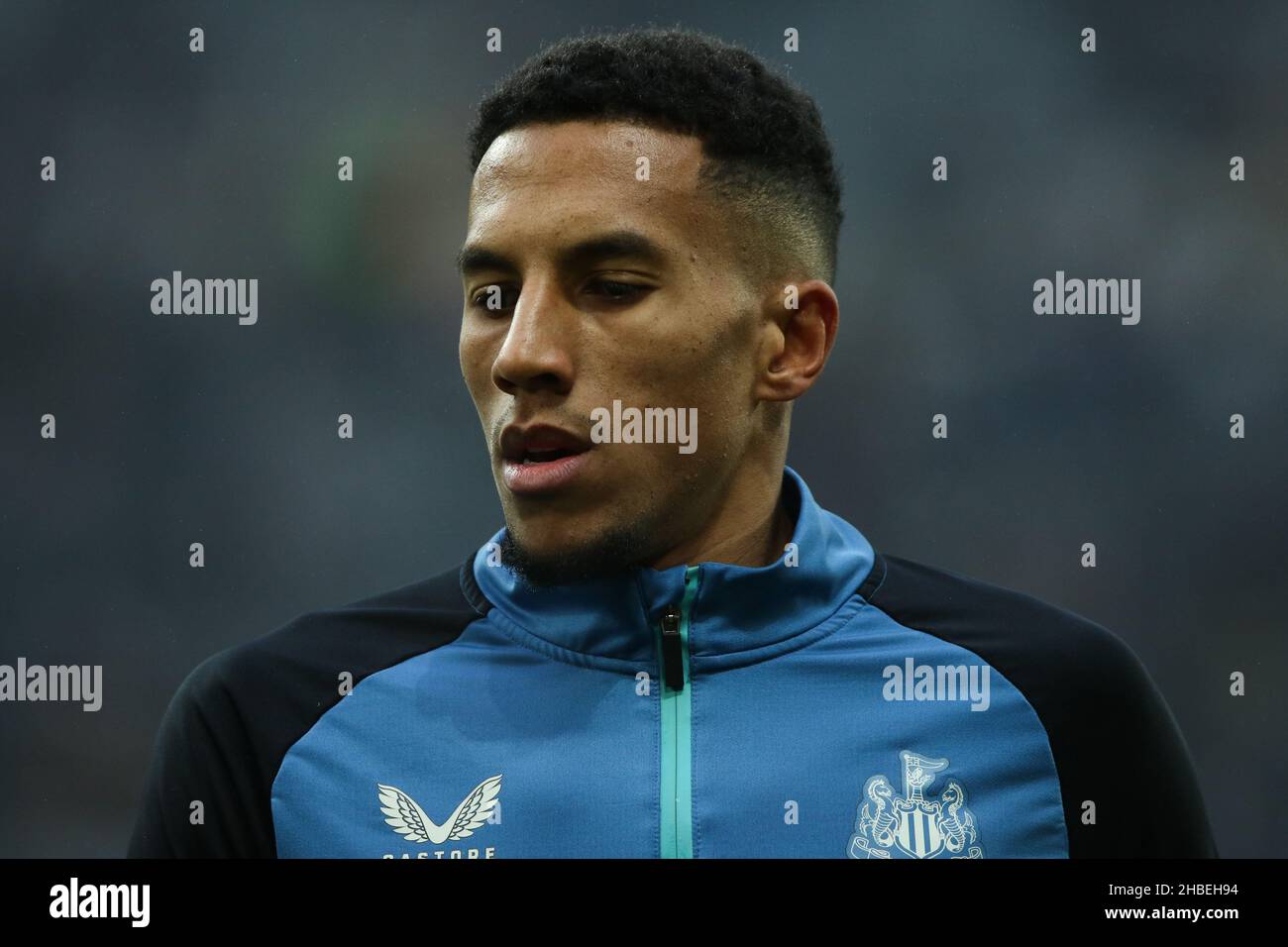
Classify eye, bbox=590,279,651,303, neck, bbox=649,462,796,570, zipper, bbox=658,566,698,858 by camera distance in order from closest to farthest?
1. zipper, bbox=658,566,698,858
2. eye, bbox=590,279,651,303
3. neck, bbox=649,462,796,570

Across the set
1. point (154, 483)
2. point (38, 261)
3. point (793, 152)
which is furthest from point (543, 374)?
point (38, 261)

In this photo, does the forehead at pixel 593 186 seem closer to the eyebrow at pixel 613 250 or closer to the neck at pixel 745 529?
the eyebrow at pixel 613 250

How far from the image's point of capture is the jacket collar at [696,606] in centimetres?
244

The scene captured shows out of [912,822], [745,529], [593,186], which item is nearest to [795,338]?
[745,529]

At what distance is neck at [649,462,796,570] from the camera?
256 centimetres

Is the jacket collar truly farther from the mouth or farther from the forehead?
the forehead

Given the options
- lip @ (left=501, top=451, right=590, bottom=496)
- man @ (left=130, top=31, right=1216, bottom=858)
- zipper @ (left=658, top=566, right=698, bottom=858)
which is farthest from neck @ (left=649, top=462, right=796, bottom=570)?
lip @ (left=501, top=451, right=590, bottom=496)

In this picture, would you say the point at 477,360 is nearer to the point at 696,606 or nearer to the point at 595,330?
the point at 595,330

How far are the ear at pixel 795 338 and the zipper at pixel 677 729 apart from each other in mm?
398

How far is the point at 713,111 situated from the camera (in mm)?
2506

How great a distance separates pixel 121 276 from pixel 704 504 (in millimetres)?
1720

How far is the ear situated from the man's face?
3.2 inches

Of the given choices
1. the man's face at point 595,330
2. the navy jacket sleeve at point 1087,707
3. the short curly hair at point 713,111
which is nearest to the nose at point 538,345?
the man's face at point 595,330

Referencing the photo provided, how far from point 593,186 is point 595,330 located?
239mm
